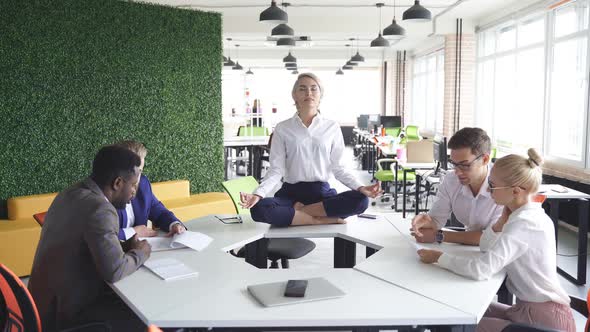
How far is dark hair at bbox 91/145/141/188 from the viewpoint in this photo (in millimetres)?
2217

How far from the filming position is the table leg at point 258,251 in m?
3.14

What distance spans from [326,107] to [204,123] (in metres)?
15.5

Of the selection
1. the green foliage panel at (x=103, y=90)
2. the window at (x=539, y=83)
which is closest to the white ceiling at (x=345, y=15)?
the window at (x=539, y=83)

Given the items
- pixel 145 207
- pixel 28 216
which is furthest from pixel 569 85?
pixel 28 216

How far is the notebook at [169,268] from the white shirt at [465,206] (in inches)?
56.3

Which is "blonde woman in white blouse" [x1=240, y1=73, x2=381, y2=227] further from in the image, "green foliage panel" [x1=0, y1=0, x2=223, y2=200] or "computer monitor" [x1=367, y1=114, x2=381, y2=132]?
"computer monitor" [x1=367, y1=114, x2=381, y2=132]

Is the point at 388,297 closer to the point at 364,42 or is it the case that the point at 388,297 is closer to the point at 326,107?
the point at 364,42

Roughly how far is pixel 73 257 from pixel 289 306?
906 mm

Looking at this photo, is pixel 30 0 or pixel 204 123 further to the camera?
pixel 204 123

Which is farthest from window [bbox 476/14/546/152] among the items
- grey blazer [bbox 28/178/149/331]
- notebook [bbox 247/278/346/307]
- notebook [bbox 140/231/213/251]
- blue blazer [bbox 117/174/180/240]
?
grey blazer [bbox 28/178/149/331]

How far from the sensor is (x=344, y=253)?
3.24 m

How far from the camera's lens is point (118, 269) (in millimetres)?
2119

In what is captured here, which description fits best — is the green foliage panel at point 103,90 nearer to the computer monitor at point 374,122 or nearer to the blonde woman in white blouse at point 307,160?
the blonde woman in white blouse at point 307,160

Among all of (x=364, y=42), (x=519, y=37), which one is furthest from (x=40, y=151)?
(x=364, y=42)
